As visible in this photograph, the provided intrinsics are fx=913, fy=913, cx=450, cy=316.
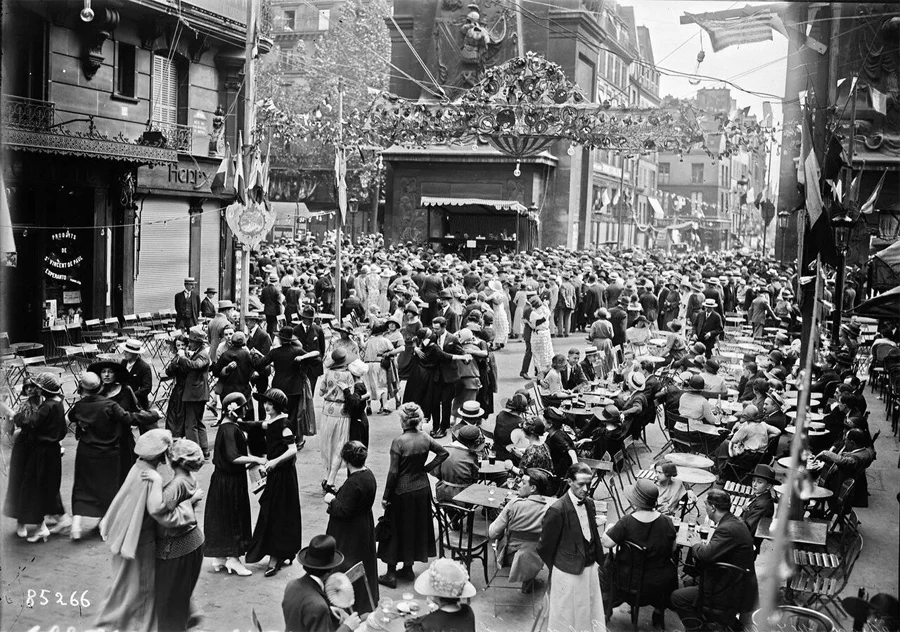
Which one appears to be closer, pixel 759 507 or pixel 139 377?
pixel 759 507

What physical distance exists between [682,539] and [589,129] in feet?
49.3

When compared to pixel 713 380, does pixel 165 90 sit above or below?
above

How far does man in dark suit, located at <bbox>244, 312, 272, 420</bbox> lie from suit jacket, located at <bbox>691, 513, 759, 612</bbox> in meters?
5.97

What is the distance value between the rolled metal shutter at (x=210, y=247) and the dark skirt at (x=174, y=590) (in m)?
18.4

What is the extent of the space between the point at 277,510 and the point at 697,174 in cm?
8880

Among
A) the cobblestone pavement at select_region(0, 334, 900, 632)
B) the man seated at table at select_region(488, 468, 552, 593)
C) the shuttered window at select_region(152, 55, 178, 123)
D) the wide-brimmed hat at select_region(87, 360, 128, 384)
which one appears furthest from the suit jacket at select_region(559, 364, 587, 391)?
the shuttered window at select_region(152, 55, 178, 123)

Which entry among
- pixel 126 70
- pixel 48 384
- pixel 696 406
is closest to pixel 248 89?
pixel 126 70

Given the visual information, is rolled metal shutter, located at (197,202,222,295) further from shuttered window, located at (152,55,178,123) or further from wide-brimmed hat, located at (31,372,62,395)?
wide-brimmed hat, located at (31,372,62,395)

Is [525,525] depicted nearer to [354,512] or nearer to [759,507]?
[354,512]

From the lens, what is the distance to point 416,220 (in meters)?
44.8

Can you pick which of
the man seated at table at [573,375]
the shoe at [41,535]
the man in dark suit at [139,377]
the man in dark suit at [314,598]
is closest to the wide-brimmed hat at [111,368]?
the man in dark suit at [139,377]

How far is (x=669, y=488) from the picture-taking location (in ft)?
29.7

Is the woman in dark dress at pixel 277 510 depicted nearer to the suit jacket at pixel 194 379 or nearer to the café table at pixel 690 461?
the suit jacket at pixel 194 379

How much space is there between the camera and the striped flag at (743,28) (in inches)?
476
